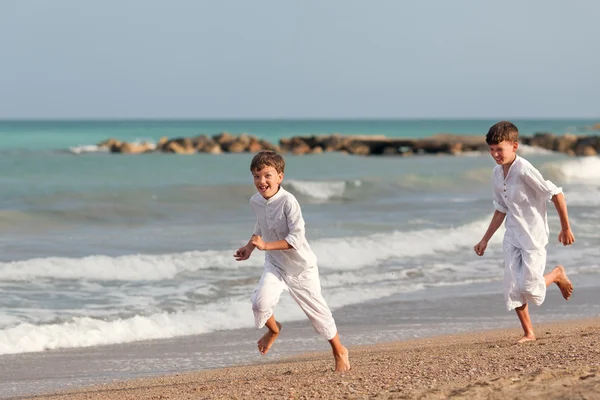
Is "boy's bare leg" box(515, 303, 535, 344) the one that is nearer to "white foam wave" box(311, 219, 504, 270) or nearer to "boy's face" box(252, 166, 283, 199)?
"boy's face" box(252, 166, 283, 199)

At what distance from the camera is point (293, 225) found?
553 cm

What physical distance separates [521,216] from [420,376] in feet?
5.98

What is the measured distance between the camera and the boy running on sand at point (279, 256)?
217 inches

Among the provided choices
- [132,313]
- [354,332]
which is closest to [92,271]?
[132,313]

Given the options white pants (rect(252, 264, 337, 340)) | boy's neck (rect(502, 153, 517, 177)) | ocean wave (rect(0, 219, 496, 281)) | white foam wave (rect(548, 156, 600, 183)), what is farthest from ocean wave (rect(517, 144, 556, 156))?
white pants (rect(252, 264, 337, 340))

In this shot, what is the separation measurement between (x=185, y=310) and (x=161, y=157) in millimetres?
35331

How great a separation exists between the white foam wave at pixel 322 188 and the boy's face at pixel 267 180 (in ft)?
58.8

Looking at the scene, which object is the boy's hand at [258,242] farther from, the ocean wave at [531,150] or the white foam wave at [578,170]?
the ocean wave at [531,150]

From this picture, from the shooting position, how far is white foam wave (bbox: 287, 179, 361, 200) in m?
24.0

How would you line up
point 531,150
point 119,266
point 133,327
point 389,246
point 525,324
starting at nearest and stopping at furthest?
1. point 525,324
2. point 133,327
3. point 119,266
4. point 389,246
5. point 531,150

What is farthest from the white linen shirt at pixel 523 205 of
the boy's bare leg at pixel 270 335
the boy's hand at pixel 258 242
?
the boy's hand at pixel 258 242

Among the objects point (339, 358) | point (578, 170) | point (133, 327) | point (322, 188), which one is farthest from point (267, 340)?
point (578, 170)

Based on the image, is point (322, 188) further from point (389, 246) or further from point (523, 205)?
point (523, 205)

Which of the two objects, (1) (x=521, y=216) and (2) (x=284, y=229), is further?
(1) (x=521, y=216)
